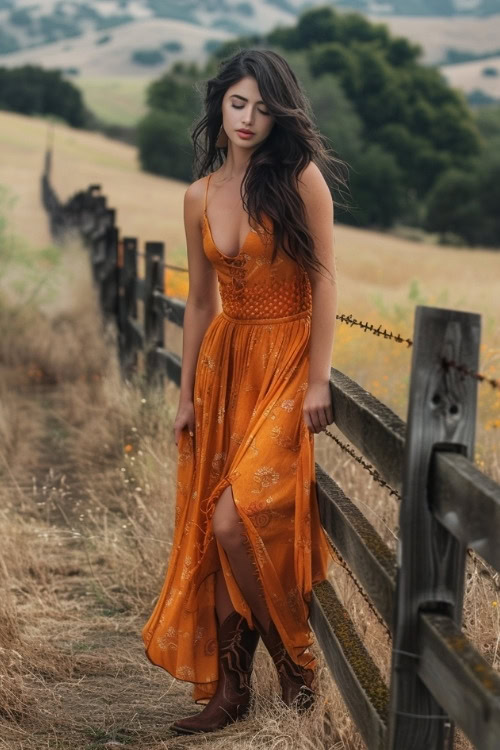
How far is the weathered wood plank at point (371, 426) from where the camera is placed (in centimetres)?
247

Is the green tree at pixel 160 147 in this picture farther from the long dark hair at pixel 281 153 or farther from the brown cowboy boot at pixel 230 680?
the brown cowboy boot at pixel 230 680

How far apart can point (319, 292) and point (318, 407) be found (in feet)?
1.11

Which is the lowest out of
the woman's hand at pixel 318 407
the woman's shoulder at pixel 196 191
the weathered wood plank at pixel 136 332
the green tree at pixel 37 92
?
the weathered wood plank at pixel 136 332

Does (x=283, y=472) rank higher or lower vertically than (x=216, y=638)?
higher

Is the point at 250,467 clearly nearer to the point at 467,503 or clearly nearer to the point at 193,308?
the point at 193,308

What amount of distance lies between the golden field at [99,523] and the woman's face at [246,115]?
1.69 ft

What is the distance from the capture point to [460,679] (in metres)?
2.06

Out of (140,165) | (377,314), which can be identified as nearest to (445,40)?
(140,165)

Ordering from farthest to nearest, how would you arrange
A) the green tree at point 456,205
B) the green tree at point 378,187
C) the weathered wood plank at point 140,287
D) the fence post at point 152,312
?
the green tree at point 378,187
the green tree at point 456,205
the weathered wood plank at point 140,287
the fence post at point 152,312

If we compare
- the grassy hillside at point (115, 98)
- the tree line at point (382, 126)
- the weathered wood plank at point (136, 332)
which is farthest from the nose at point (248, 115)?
the grassy hillside at point (115, 98)

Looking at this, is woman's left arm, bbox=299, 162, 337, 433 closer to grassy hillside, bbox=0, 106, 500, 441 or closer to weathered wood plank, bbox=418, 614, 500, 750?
grassy hillside, bbox=0, 106, 500, 441

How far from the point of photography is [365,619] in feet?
11.5

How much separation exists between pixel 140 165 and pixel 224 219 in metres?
52.4

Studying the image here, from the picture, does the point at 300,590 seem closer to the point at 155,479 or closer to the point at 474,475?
the point at 474,475
